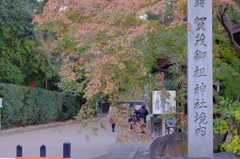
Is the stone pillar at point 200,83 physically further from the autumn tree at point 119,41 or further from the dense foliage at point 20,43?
the dense foliage at point 20,43

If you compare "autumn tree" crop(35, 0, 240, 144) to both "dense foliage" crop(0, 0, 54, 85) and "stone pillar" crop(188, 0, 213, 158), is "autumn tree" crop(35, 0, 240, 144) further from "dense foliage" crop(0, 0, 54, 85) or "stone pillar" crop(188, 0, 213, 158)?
"dense foliage" crop(0, 0, 54, 85)

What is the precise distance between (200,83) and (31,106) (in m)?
21.7

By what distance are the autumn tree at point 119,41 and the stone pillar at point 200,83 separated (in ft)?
6.48

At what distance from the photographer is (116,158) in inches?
492

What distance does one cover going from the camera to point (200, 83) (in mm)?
6559

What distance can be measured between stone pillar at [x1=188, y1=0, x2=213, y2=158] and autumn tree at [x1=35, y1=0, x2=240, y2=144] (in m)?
1.98

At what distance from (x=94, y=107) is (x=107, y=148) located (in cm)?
505

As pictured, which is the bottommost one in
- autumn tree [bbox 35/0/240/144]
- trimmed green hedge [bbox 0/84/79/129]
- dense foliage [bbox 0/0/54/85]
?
trimmed green hedge [bbox 0/84/79/129]

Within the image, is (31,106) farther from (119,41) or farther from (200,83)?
(200,83)

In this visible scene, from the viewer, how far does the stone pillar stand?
21.3ft

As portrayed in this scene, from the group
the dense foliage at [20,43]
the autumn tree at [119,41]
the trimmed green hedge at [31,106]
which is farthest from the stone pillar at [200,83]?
the trimmed green hedge at [31,106]

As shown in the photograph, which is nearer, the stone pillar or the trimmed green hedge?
the stone pillar

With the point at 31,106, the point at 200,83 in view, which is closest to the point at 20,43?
the point at 31,106

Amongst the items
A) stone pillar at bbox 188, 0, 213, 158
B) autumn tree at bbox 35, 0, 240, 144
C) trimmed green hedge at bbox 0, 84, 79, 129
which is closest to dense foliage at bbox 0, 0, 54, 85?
trimmed green hedge at bbox 0, 84, 79, 129
